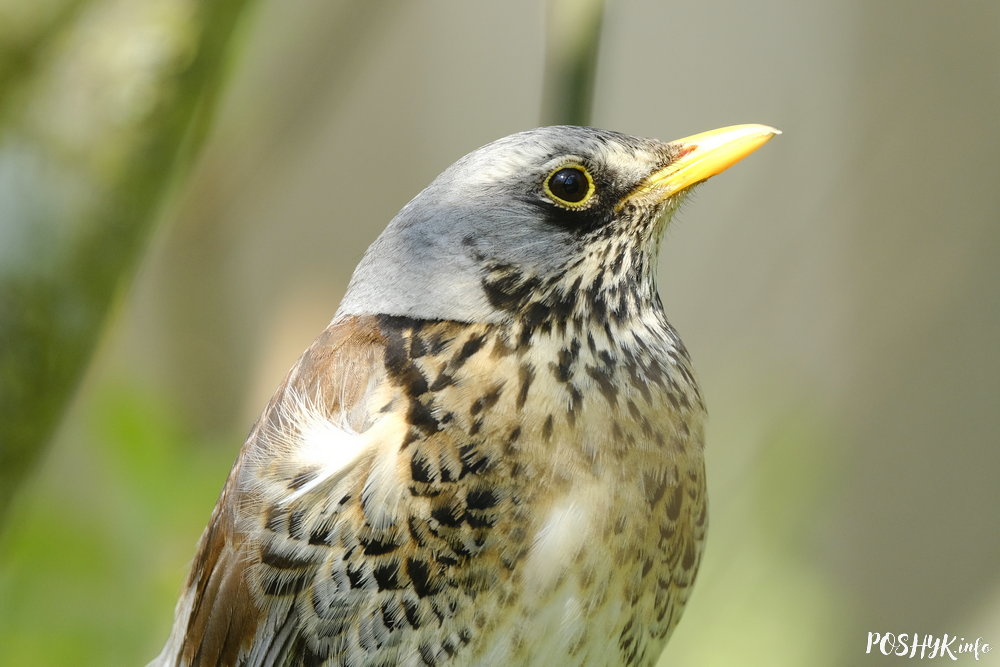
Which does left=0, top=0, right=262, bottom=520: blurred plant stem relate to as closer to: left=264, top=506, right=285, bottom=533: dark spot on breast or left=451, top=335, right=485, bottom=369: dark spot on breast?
left=264, top=506, right=285, bottom=533: dark spot on breast

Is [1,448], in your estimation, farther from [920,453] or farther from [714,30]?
[920,453]

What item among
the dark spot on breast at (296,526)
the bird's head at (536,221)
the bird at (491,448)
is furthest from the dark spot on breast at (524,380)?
the dark spot on breast at (296,526)

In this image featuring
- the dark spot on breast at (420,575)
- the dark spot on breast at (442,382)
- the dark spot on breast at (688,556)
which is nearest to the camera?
the dark spot on breast at (420,575)

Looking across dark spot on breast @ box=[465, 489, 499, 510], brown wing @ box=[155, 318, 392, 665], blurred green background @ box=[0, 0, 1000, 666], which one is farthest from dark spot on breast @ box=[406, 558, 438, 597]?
blurred green background @ box=[0, 0, 1000, 666]

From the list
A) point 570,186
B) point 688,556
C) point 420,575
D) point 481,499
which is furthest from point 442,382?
point 688,556

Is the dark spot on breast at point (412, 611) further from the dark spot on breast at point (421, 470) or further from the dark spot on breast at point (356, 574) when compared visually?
the dark spot on breast at point (421, 470)

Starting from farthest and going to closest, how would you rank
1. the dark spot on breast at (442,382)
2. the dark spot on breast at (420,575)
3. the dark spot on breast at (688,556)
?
1. the dark spot on breast at (688,556)
2. the dark spot on breast at (442,382)
3. the dark spot on breast at (420,575)

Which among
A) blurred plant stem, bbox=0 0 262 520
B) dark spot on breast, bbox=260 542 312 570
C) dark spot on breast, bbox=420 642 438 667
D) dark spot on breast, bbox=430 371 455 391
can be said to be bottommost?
dark spot on breast, bbox=420 642 438 667

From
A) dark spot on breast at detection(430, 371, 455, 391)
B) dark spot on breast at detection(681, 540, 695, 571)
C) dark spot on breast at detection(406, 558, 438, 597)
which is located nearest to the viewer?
dark spot on breast at detection(406, 558, 438, 597)
